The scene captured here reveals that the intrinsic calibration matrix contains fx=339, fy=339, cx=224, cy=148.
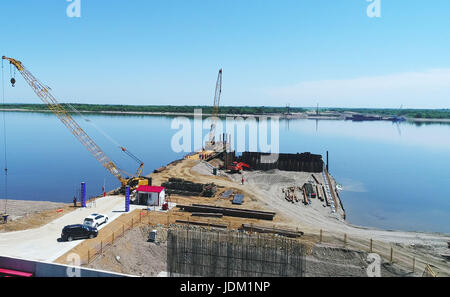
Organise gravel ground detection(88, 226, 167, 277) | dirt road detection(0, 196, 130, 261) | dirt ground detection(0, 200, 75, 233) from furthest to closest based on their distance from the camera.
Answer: dirt ground detection(0, 200, 75, 233)
dirt road detection(0, 196, 130, 261)
gravel ground detection(88, 226, 167, 277)

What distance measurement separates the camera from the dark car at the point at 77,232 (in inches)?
892

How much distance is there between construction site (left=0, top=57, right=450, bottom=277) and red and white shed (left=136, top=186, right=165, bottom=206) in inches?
3.7

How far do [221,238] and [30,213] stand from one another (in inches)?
682

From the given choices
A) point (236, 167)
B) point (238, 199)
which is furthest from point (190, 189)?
point (236, 167)

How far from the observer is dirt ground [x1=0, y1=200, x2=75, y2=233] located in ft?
82.7

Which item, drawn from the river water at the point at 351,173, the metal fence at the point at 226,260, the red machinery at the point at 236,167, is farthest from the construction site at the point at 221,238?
the red machinery at the point at 236,167

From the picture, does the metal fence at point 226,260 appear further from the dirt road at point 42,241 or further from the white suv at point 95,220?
the white suv at point 95,220

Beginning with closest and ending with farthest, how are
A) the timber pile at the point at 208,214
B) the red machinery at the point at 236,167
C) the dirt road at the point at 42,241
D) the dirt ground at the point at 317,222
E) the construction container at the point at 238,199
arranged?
the dirt road at the point at 42,241 < the dirt ground at the point at 317,222 < the timber pile at the point at 208,214 < the construction container at the point at 238,199 < the red machinery at the point at 236,167

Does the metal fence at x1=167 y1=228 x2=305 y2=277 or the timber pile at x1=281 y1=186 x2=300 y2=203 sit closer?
the metal fence at x1=167 y1=228 x2=305 y2=277

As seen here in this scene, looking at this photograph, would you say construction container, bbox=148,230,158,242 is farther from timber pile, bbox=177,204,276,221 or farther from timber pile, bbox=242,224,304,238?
timber pile, bbox=242,224,304,238

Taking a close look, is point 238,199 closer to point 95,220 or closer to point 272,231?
point 272,231

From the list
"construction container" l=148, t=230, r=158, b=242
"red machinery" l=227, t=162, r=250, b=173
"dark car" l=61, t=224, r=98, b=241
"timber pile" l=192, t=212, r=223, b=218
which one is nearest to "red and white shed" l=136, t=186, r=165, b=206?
"timber pile" l=192, t=212, r=223, b=218

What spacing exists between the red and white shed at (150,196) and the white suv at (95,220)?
5584mm

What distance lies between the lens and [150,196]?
1250 inches
